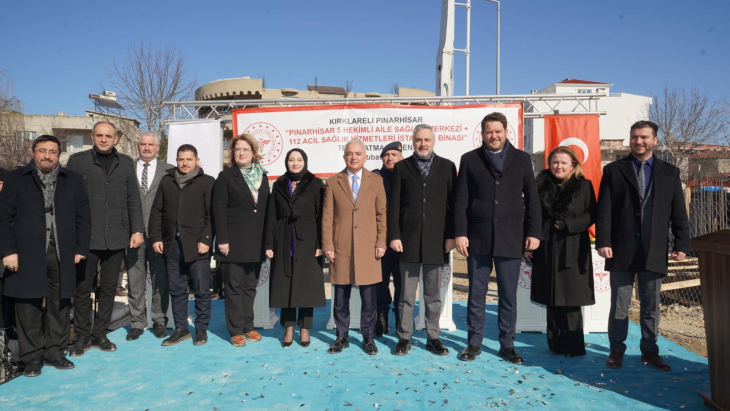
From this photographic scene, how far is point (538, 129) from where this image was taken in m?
44.0

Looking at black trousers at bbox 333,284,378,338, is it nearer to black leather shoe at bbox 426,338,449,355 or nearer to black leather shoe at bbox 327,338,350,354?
black leather shoe at bbox 327,338,350,354

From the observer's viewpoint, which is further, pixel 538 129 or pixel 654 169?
pixel 538 129

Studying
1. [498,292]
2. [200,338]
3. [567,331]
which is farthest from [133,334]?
[567,331]

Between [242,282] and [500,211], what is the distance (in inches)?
101

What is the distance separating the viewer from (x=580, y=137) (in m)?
6.98

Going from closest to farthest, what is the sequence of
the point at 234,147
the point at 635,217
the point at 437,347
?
the point at 635,217, the point at 437,347, the point at 234,147

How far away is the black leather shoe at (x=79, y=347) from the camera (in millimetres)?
3941

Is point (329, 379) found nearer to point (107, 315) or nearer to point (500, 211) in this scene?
point (500, 211)

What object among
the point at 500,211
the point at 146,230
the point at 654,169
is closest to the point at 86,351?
the point at 146,230

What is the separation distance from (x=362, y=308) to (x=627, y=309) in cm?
224

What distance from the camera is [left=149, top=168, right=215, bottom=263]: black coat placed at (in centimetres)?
430

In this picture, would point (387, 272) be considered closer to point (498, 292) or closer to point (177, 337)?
point (498, 292)

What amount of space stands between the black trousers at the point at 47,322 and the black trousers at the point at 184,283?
0.88 metres

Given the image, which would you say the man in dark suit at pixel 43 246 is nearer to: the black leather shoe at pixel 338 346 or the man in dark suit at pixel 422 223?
the black leather shoe at pixel 338 346
